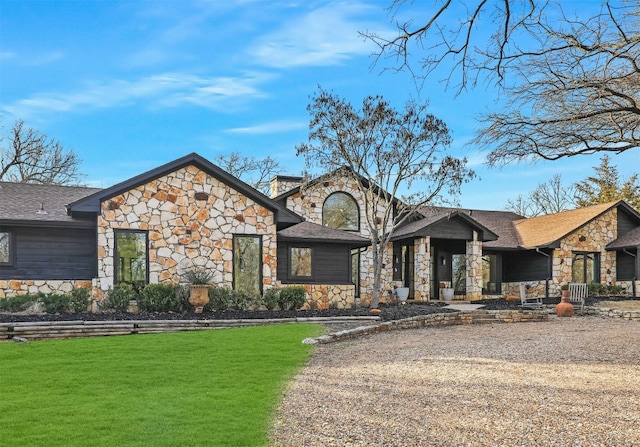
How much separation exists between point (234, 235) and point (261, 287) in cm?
179

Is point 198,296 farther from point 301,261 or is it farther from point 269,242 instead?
point 301,261

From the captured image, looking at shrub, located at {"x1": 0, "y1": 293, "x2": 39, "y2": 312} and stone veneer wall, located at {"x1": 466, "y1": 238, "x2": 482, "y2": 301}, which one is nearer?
shrub, located at {"x1": 0, "y1": 293, "x2": 39, "y2": 312}

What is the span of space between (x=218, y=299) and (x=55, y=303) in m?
4.25

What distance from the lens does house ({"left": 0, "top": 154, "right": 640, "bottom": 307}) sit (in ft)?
56.2

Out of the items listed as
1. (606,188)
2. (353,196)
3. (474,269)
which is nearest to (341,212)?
(353,196)

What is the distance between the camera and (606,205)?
1061 inches

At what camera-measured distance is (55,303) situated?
1570cm

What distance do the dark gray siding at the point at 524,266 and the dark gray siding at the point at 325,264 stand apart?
381 inches

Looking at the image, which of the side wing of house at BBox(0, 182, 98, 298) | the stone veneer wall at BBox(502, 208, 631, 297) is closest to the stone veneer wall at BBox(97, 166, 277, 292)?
the side wing of house at BBox(0, 182, 98, 298)

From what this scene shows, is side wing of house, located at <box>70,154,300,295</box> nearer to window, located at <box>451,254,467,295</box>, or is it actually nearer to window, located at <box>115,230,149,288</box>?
window, located at <box>115,230,149,288</box>

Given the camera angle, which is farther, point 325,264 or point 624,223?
point 624,223

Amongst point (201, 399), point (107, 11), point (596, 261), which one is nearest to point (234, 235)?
point (107, 11)

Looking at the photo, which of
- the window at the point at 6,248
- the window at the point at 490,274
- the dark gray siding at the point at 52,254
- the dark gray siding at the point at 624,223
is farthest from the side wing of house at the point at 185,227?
the dark gray siding at the point at 624,223

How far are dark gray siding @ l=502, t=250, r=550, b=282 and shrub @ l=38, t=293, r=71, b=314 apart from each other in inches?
746
